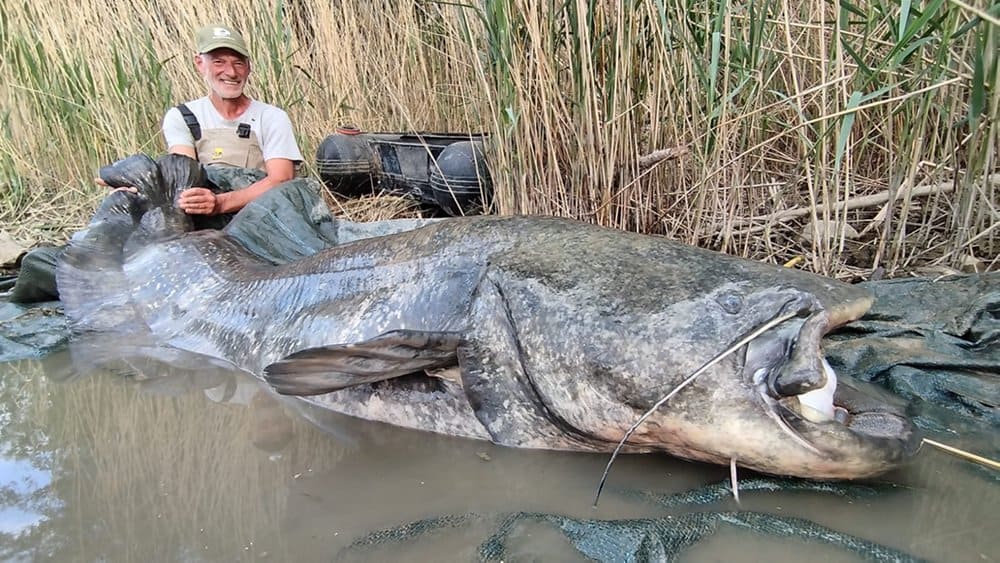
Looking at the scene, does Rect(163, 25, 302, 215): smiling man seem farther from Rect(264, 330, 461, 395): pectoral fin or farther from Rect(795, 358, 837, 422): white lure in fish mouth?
Rect(795, 358, 837, 422): white lure in fish mouth

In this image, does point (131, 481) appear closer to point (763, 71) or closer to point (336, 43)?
point (763, 71)

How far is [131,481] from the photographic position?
1.57 metres

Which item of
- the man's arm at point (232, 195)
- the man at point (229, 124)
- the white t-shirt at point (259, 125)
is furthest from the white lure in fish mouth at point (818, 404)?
the white t-shirt at point (259, 125)

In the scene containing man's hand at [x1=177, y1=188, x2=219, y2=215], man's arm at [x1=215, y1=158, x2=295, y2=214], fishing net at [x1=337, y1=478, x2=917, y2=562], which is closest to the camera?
fishing net at [x1=337, y1=478, x2=917, y2=562]

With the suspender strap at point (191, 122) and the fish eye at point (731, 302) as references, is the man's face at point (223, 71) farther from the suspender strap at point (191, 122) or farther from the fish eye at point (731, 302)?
the fish eye at point (731, 302)

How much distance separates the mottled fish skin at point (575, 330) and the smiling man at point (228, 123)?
182 centimetres

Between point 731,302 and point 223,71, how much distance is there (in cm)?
328

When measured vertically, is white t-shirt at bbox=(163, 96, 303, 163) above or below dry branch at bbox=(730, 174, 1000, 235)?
above

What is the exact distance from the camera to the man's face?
12.2 ft

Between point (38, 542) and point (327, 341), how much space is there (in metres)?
0.82

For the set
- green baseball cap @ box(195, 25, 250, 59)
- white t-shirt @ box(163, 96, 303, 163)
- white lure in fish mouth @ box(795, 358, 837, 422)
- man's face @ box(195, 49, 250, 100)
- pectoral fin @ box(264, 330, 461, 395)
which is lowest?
white lure in fish mouth @ box(795, 358, 837, 422)

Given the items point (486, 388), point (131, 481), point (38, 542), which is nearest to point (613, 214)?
point (486, 388)

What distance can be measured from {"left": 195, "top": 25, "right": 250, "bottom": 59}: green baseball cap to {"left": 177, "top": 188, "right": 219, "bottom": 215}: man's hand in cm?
97

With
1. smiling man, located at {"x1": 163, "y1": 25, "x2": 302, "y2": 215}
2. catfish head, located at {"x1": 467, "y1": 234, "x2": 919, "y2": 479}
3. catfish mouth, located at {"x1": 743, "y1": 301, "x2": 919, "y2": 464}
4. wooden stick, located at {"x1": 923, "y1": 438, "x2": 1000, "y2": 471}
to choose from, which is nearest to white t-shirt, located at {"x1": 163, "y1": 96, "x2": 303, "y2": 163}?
smiling man, located at {"x1": 163, "y1": 25, "x2": 302, "y2": 215}
